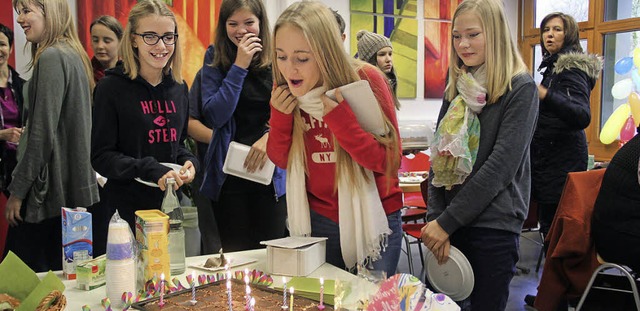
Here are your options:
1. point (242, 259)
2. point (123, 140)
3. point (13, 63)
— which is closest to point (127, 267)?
point (242, 259)

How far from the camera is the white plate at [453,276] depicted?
184 centimetres

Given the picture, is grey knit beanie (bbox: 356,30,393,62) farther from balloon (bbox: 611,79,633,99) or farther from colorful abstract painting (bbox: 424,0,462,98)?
balloon (bbox: 611,79,633,99)

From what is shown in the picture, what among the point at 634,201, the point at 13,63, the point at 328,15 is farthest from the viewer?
the point at 13,63

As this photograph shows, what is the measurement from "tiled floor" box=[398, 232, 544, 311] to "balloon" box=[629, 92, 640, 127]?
1532 mm

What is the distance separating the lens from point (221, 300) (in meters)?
1.39

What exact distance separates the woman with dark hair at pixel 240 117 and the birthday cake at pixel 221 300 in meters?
0.83

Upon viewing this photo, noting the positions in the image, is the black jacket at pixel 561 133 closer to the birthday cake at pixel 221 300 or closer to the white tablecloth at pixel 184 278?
the white tablecloth at pixel 184 278

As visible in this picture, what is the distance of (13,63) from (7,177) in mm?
1421

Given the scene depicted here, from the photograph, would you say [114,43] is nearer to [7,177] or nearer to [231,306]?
[7,177]

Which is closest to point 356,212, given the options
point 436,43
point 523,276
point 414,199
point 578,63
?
point 578,63

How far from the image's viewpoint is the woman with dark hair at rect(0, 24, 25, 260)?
3420 millimetres

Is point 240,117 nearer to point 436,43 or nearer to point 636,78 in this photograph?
point 636,78

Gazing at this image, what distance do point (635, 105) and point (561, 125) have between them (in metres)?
2.19

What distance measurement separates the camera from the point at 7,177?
3.45 meters
